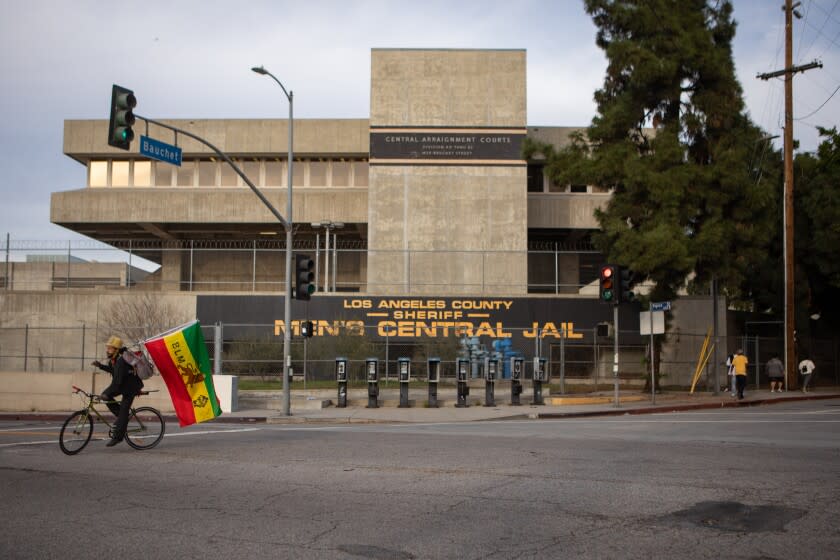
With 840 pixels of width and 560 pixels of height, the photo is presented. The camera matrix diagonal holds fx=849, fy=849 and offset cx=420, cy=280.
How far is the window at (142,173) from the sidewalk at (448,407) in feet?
67.1

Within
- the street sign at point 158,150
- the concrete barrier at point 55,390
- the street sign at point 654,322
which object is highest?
the street sign at point 158,150

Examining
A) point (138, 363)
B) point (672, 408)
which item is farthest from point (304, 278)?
point (672, 408)

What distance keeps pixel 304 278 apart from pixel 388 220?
17993 mm

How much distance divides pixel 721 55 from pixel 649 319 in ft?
32.6

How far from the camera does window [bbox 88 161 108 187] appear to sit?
45.2 metres

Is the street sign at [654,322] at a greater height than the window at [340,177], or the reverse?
the window at [340,177]

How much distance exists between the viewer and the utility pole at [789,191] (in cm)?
3231

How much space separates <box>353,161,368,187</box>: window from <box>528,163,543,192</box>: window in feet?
28.5

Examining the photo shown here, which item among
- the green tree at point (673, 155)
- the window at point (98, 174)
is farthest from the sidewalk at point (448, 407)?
the window at point (98, 174)

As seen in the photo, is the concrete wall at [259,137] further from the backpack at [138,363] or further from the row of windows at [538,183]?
the backpack at [138,363]

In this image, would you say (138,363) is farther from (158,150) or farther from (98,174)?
(98,174)

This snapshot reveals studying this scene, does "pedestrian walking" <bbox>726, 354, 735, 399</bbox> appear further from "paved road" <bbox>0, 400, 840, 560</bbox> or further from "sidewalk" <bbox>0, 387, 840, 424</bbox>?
"paved road" <bbox>0, 400, 840, 560</bbox>

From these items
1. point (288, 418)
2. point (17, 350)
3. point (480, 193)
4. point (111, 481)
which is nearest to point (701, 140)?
point (480, 193)

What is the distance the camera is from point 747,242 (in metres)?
29.4
